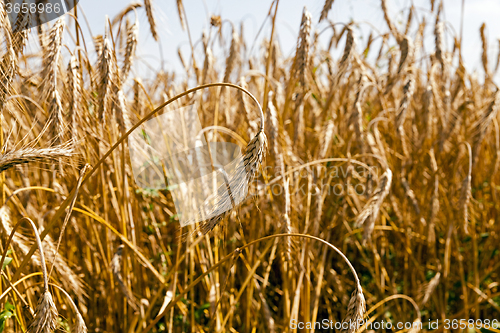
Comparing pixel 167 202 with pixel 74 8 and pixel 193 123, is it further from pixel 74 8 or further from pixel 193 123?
pixel 74 8

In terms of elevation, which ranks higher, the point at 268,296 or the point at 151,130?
the point at 151,130

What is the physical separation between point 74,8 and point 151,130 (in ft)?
1.78

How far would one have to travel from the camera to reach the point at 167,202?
5.93 feet

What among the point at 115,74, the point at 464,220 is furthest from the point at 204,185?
the point at 464,220

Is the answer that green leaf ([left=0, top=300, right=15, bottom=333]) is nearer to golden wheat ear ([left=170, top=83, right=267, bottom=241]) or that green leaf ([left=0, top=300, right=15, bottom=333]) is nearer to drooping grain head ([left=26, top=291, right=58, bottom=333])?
drooping grain head ([left=26, top=291, right=58, bottom=333])

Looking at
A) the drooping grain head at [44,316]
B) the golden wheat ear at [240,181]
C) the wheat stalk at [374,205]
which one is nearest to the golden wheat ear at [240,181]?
the golden wheat ear at [240,181]

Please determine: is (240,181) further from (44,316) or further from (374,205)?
(374,205)

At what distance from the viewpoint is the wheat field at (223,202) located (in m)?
0.87

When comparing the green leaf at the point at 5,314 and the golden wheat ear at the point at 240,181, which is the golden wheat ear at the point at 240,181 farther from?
the green leaf at the point at 5,314

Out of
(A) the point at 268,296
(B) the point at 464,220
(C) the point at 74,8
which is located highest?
(C) the point at 74,8

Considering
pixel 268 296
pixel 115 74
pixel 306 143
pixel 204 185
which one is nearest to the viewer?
pixel 115 74

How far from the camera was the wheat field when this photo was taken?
871 millimetres

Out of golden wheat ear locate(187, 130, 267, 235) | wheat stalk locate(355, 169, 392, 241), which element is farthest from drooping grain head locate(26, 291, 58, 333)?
wheat stalk locate(355, 169, 392, 241)

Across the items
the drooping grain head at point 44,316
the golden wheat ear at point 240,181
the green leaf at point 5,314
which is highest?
the golden wheat ear at point 240,181
